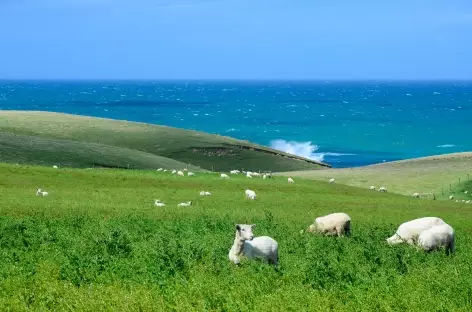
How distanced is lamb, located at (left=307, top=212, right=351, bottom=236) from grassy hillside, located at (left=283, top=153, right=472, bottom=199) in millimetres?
32126

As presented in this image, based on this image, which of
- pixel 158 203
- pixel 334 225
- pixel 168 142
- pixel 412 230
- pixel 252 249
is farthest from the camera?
pixel 168 142

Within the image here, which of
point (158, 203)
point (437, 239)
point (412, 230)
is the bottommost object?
point (158, 203)

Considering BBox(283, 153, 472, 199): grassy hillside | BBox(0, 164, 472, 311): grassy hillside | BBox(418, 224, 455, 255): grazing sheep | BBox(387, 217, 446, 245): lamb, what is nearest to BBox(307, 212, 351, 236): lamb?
BBox(0, 164, 472, 311): grassy hillside

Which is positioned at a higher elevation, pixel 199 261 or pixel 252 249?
pixel 252 249

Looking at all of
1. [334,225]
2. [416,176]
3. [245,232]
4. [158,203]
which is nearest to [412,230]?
[334,225]

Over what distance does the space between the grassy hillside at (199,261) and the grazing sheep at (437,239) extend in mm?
564

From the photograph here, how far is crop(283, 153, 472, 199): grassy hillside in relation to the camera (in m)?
65.3

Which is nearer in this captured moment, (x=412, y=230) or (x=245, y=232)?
(x=245, y=232)

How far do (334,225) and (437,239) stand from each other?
5.09 meters

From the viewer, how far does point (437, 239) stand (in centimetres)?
2778

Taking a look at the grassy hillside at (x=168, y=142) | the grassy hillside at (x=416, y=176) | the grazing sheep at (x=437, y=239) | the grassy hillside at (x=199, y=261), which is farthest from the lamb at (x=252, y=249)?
the grassy hillside at (x=168, y=142)

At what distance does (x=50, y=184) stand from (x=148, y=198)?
7360mm

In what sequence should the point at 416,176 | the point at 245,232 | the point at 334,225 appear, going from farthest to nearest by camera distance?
the point at 416,176 < the point at 334,225 < the point at 245,232

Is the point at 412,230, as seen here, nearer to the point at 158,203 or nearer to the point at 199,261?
the point at 199,261
